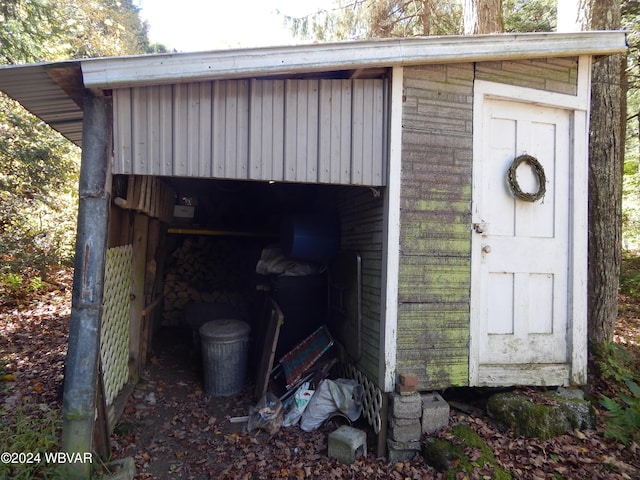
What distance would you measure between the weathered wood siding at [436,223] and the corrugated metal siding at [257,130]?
0.30m

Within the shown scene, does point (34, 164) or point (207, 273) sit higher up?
point (34, 164)

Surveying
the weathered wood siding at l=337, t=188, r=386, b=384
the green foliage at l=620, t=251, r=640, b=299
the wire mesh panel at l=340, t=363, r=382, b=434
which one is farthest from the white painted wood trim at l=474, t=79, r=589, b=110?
the green foliage at l=620, t=251, r=640, b=299

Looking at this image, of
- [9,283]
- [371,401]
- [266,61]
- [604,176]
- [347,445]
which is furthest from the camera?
[9,283]

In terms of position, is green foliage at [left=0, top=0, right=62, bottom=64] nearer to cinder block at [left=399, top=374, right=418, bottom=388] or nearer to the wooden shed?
the wooden shed

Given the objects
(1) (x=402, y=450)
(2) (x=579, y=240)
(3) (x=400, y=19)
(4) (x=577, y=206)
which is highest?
(3) (x=400, y=19)

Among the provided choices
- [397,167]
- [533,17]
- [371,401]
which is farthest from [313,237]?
[533,17]

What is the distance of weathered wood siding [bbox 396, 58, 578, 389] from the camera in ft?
10.8

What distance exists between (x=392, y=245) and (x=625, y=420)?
2378mm

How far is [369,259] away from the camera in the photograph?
3666 mm

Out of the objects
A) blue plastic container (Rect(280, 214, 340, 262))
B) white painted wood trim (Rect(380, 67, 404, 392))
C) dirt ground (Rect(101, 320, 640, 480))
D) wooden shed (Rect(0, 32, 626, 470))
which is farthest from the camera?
blue plastic container (Rect(280, 214, 340, 262))

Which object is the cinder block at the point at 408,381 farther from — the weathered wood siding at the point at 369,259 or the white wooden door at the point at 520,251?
the white wooden door at the point at 520,251

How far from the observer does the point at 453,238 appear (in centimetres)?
338

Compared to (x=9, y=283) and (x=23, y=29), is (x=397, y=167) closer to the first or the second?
(x=23, y=29)

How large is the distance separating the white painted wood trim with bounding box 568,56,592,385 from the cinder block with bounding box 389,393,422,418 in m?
1.51
